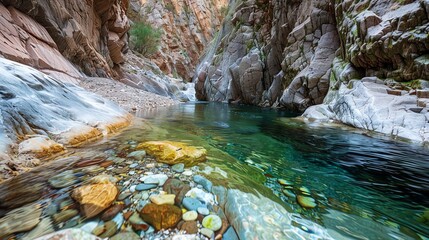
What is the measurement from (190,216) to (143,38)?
3973 centimetres

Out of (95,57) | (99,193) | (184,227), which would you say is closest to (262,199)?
(184,227)

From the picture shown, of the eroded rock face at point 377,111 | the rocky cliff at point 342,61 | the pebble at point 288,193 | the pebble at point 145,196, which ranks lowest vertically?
the pebble at point 288,193

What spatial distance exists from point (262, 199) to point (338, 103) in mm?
10013

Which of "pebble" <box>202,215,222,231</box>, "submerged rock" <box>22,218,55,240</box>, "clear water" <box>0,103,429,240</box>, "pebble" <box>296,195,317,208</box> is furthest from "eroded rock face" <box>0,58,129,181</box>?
"pebble" <box>296,195,317,208</box>

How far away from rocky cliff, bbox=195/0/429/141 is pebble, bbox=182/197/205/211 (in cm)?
786

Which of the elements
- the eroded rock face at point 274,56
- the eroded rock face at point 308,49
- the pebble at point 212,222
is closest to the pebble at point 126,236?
the pebble at point 212,222

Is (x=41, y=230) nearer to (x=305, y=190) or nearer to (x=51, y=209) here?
(x=51, y=209)

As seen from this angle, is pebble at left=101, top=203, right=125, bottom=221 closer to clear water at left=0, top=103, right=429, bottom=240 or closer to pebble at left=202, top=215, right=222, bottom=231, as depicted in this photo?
clear water at left=0, top=103, right=429, bottom=240

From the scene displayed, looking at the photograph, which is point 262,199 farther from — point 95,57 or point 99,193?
point 95,57

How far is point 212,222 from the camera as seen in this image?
2188 millimetres

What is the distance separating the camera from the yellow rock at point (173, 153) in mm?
3535

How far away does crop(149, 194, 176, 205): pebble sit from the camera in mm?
2352

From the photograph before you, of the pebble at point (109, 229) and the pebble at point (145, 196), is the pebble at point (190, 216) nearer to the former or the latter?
the pebble at point (145, 196)

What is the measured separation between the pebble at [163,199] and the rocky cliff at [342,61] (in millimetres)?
8137
